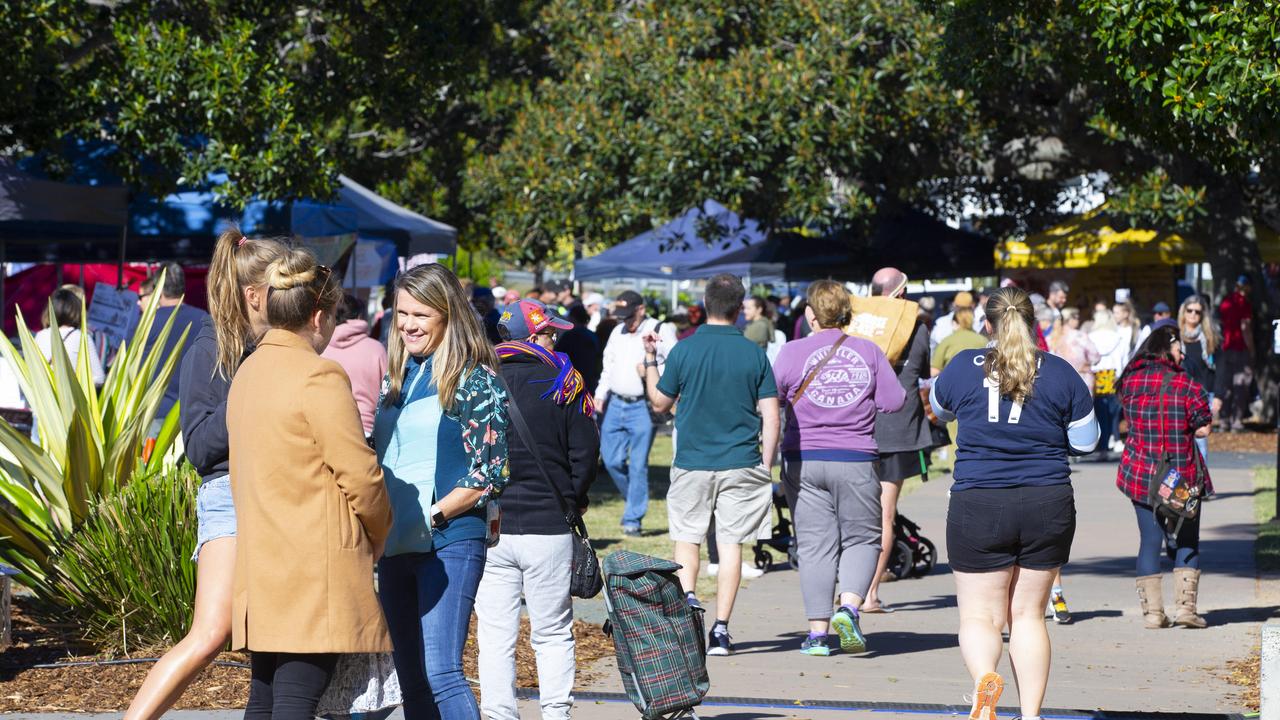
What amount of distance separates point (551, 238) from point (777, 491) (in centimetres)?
1255

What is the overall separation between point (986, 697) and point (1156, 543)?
3192 mm

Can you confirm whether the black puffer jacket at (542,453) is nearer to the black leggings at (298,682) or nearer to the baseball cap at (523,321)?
the baseball cap at (523,321)

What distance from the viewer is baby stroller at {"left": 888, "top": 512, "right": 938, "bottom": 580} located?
10414 mm

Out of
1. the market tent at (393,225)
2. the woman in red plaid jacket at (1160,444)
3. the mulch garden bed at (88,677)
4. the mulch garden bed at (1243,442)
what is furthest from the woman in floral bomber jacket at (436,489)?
the mulch garden bed at (1243,442)

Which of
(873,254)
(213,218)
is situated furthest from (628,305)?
(873,254)

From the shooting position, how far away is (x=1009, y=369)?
613 cm

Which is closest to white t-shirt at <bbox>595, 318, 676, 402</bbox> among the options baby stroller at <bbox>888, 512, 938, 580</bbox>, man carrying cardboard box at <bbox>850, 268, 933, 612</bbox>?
baby stroller at <bbox>888, 512, 938, 580</bbox>

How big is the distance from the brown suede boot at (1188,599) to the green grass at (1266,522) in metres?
2.24

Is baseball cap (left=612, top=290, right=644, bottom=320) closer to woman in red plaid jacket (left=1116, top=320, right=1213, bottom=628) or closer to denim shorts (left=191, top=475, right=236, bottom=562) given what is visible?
woman in red plaid jacket (left=1116, top=320, right=1213, bottom=628)

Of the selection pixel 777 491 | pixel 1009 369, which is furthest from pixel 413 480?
pixel 777 491

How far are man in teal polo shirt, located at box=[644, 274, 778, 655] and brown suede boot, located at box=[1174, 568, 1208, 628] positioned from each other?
2.53 m

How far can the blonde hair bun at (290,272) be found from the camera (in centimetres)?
436

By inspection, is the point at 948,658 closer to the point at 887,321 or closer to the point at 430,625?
the point at 887,321

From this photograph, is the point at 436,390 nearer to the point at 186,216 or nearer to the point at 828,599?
the point at 828,599
